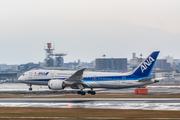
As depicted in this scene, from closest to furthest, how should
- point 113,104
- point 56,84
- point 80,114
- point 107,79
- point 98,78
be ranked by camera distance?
point 80,114 → point 113,104 → point 56,84 → point 107,79 → point 98,78

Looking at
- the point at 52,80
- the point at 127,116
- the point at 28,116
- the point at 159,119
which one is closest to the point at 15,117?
the point at 28,116

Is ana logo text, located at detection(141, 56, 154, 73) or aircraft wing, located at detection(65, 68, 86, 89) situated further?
ana logo text, located at detection(141, 56, 154, 73)

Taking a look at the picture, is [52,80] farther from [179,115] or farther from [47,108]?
[179,115]

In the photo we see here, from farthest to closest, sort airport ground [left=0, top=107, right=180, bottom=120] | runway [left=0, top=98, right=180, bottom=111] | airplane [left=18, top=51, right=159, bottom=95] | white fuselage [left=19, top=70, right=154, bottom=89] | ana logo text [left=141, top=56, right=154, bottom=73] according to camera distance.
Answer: white fuselage [left=19, top=70, right=154, bottom=89] → ana logo text [left=141, top=56, right=154, bottom=73] → airplane [left=18, top=51, right=159, bottom=95] → runway [left=0, top=98, right=180, bottom=111] → airport ground [left=0, top=107, right=180, bottom=120]

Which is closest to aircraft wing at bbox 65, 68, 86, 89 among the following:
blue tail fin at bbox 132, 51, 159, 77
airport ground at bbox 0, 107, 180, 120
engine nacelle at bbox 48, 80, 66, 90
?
engine nacelle at bbox 48, 80, 66, 90

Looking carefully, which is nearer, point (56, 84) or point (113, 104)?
point (113, 104)

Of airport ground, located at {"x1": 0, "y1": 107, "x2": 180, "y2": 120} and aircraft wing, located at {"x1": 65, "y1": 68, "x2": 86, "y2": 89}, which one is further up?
aircraft wing, located at {"x1": 65, "y1": 68, "x2": 86, "y2": 89}

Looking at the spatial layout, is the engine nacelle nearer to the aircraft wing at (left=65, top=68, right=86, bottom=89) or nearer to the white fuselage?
the aircraft wing at (left=65, top=68, right=86, bottom=89)

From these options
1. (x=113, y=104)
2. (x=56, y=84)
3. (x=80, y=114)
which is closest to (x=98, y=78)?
(x=56, y=84)

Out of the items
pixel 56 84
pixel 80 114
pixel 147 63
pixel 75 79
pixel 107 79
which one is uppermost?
pixel 147 63

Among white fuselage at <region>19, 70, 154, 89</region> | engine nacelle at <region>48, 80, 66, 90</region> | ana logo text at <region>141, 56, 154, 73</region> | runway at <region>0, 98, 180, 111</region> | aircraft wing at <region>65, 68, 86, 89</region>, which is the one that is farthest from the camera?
white fuselage at <region>19, 70, 154, 89</region>

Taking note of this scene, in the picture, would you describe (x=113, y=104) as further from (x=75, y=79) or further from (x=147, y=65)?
(x=147, y=65)

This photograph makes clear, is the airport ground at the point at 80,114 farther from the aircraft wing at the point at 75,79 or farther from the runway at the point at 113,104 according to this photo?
the aircraft wing at the point at 75,79

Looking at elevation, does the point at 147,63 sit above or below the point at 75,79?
above
